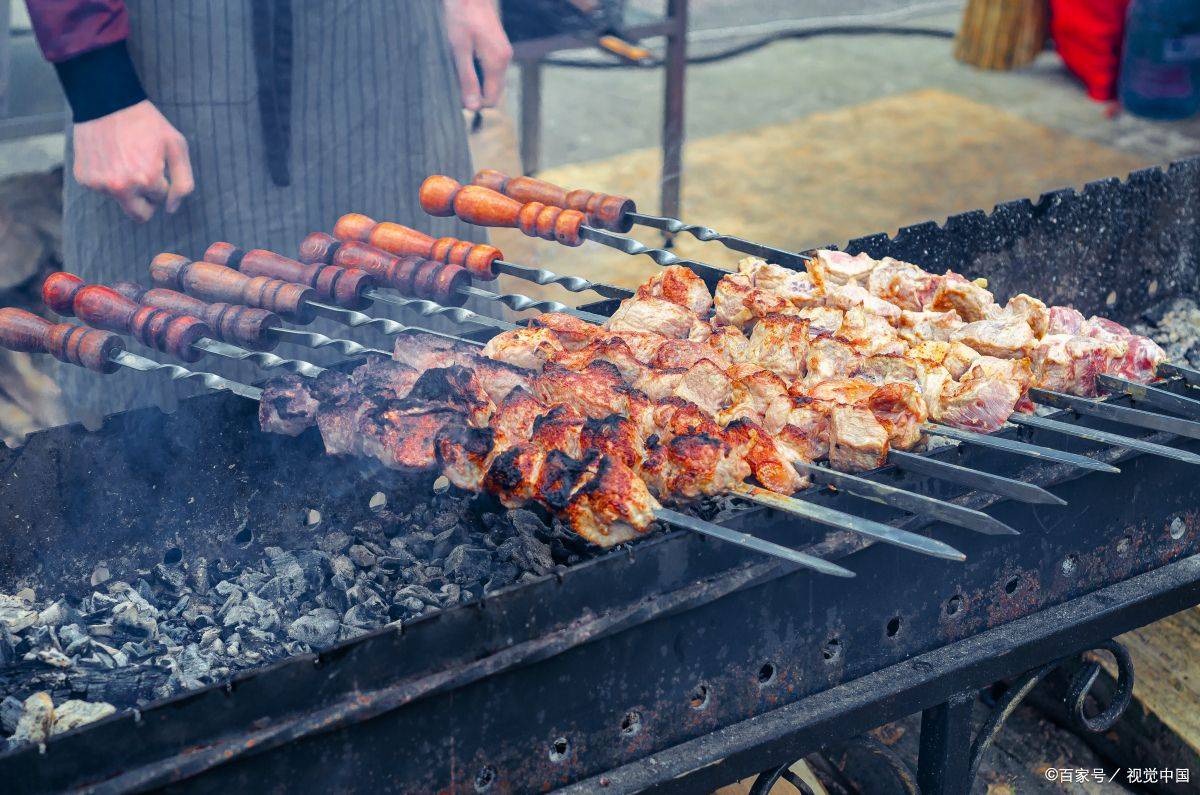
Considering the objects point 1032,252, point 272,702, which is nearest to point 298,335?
point 272,702

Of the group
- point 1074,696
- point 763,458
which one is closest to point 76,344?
point 763,458

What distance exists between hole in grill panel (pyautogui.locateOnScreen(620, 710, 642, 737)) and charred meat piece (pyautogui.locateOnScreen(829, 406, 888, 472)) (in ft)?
2.10

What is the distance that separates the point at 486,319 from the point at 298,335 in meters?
0.47

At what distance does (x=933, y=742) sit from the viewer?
104 inches

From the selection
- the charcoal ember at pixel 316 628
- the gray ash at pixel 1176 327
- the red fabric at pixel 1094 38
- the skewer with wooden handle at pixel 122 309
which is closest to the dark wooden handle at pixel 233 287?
the skewer with wooden handle at pixel 122 309

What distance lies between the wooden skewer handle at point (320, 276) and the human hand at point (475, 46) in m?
1.26

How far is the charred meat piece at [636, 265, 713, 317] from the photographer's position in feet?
9.71

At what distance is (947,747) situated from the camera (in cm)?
262

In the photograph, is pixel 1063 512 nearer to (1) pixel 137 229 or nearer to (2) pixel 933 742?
(2) pixel 933 742

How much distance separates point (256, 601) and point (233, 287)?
852 millimetres

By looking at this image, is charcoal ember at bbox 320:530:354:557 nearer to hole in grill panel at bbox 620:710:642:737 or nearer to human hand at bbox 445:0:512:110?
hole in grill panel at bbox 620:710:642:737

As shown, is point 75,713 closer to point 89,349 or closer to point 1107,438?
Result: point 89,349

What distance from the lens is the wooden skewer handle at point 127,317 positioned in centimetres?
261

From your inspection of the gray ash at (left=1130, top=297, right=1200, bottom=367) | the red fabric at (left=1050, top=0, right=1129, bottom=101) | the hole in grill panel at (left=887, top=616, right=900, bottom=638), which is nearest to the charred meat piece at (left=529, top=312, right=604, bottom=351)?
the hole in grill panel at (left=887, top=616, right=900, bottom=638)
